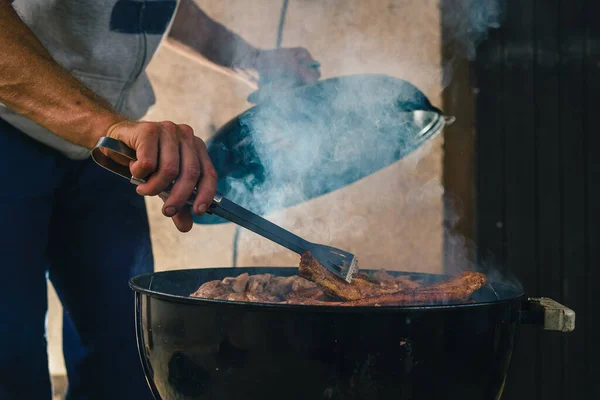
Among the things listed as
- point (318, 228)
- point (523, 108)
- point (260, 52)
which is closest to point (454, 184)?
point (523, 108)

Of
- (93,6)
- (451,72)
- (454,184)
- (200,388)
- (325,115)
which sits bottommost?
(200,388)

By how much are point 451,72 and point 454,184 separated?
0.59m

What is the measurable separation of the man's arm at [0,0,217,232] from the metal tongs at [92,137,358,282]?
47 mm

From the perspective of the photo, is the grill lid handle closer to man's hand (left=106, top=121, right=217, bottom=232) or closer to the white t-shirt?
man's hand (left=106, top=121, right=217, bottom=232)

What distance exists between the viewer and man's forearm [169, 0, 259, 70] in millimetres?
2311

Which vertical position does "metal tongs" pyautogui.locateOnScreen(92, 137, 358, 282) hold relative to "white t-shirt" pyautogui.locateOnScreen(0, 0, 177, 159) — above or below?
below

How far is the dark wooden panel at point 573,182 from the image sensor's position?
315 centimetres

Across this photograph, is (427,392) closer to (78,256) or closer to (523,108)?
(78,256)

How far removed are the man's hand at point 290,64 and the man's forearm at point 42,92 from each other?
94 centimetres

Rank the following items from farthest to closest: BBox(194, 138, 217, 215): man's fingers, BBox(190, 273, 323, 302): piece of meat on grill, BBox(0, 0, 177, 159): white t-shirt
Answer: BBox(0, 0, 177, 159): white t-shirt < BBox(190, 273, 323, 302): piece of meat on grill < BBox(194, 138, 217, 215): man's fingers

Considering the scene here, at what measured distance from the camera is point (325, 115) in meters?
2.54

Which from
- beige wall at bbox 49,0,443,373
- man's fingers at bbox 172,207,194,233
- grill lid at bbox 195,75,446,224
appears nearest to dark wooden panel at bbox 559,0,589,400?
beige wall at bbox 49,0,443,373

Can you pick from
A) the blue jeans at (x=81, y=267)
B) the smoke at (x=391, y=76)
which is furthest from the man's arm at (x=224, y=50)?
the smoke at (x=391, y=76)

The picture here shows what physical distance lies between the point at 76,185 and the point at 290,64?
0.92m
